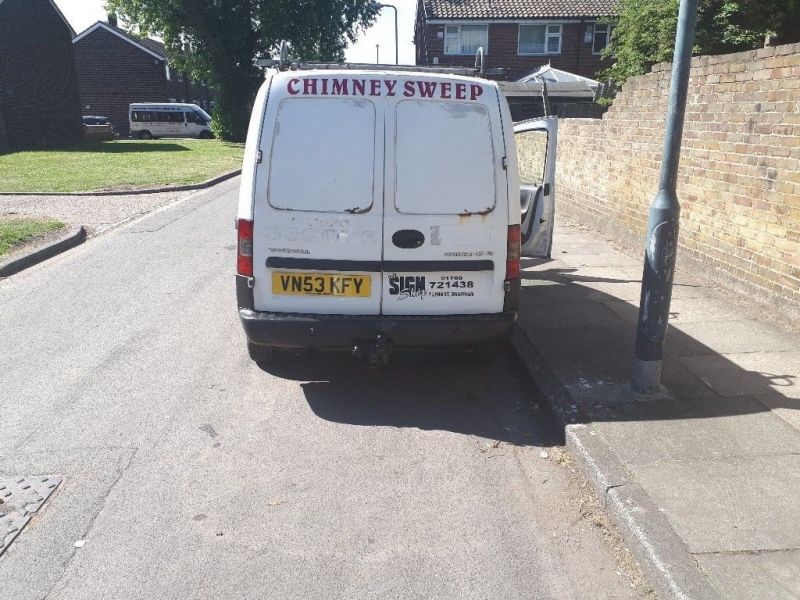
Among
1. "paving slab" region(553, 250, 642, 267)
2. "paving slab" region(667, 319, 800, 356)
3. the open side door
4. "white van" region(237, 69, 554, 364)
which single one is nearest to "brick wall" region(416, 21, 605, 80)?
"paving slab" region(553, 250, 642, 267)

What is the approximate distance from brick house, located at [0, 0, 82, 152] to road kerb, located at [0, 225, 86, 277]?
21084 mm

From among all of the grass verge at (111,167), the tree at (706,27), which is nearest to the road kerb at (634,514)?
the tree at (706,27)

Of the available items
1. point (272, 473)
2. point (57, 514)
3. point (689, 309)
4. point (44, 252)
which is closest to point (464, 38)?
point (44, 252)

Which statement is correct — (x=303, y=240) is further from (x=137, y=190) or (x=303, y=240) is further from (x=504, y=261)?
(x=137, y=190)

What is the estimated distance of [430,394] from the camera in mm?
4980

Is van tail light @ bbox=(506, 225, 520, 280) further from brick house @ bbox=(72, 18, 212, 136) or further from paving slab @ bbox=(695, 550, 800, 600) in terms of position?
brick house @ bbox=(72, 18, 212, 136)

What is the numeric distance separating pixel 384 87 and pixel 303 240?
111cm

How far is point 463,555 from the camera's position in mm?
3131

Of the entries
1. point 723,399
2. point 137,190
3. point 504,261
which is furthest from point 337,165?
point 137,190

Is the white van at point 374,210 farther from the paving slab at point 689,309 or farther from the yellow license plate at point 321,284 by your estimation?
the paving slab at point 689,309

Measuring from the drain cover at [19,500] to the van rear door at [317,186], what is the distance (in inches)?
68.1

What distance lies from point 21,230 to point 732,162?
9.76 meters

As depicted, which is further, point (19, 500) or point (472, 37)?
point (472, 37)

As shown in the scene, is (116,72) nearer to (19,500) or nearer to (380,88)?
(380,88)
